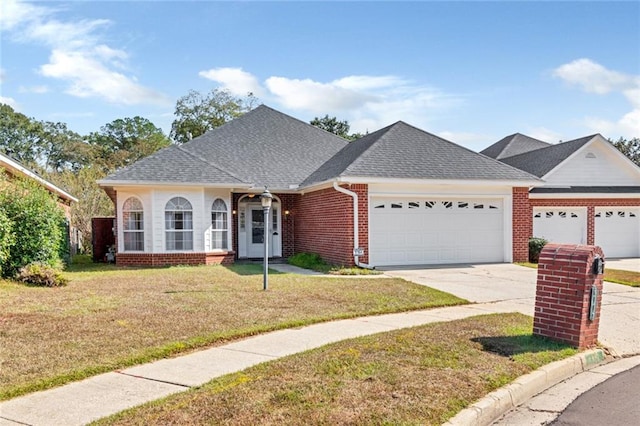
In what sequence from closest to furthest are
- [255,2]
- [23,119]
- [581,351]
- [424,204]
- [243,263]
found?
[581,351], [255,2], [424,204], [243,263], [23,119]

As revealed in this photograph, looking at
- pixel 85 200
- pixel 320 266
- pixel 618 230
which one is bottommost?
pixel 320 266

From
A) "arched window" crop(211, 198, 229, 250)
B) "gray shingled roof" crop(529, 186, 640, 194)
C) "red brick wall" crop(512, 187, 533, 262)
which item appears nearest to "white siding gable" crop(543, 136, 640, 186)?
"gray shingled roof" crop(529, 186, 640, 194)

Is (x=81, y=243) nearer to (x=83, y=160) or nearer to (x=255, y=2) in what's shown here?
(x=255, y=2)

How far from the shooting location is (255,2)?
1105 centimetres

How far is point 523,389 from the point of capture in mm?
4668

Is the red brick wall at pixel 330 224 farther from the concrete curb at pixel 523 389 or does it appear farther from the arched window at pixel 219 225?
the concrete curb at pixel 523 389

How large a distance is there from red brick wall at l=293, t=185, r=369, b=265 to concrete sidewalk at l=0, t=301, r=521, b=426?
7225 millimetres

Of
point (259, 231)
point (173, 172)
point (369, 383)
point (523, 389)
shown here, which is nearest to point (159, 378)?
point (369, 383)

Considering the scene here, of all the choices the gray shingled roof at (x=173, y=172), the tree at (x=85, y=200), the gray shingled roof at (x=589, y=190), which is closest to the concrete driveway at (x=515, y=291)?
the gray shingled roof at (x=589, y=190)

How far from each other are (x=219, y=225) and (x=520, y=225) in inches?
392

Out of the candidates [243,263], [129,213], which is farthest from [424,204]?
[129,213]

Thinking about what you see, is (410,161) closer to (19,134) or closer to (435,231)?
(435,231)

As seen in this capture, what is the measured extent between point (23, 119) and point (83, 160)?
6.52 metres

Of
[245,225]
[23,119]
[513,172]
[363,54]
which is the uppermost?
[23,119]
